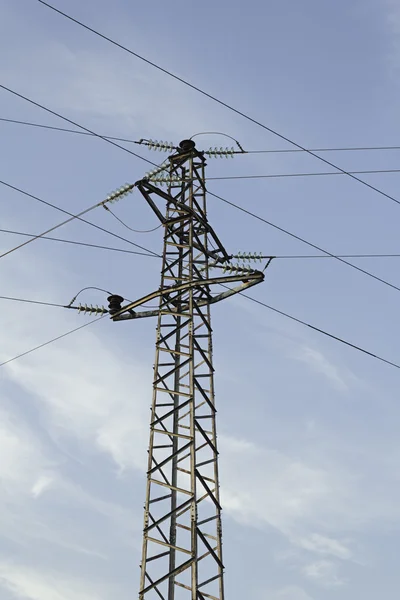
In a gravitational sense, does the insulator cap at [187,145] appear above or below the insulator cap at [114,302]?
above

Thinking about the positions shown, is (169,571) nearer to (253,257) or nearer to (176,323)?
(176,323)

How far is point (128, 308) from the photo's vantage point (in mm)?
18047

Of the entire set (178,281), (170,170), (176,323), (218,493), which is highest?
(170,170)

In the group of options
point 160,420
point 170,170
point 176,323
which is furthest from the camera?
point 170,170

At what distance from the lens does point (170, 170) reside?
781 inches

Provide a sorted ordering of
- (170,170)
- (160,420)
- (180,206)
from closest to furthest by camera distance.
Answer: (160,420) → (180,206) → (170,170)

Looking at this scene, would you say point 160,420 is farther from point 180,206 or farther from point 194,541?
point 180,206

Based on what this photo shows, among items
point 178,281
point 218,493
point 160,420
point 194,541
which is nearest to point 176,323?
point 178,281

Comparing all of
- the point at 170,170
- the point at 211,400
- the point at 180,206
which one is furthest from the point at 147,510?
the point at 170,170

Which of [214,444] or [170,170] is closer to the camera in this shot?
[214,444]

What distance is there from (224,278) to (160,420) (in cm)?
328

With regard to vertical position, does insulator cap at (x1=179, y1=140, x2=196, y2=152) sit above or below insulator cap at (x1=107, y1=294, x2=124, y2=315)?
above

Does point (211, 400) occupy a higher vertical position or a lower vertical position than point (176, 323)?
lower

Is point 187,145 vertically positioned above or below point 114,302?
above
